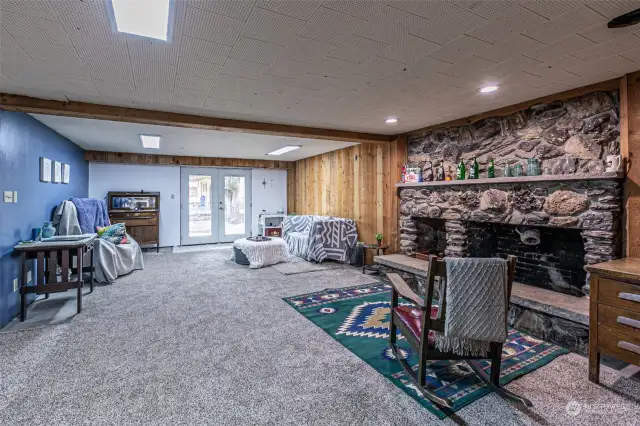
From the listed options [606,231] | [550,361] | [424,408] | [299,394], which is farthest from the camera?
[606,231]

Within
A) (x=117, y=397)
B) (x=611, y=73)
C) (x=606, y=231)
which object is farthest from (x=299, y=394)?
(x=611, y=73)

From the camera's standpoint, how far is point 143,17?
5.92ft

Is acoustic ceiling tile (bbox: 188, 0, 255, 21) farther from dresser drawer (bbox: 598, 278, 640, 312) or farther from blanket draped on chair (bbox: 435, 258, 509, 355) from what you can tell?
dresser drawer (bbox: 598, 278, 640, 312)

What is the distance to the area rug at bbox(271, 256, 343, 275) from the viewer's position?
5.37 m

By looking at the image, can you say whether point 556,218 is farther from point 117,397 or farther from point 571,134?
point 117,397

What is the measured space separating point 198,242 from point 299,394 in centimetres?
692

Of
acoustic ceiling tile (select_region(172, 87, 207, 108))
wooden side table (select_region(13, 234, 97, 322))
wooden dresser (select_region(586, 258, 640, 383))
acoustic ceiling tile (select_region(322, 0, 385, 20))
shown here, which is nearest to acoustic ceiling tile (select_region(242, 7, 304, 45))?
acoustic ceiling tile (select_region(322, 0, 385, 20))

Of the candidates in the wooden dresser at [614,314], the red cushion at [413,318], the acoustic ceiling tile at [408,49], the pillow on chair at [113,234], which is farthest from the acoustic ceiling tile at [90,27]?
the pillow on chair at [113,234]

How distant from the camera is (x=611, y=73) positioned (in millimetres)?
2600

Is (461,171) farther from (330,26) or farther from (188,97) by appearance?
(188,97)

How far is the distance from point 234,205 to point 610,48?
7789mm

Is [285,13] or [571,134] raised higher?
[285,13]

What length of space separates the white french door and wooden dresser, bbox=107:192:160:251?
0.70 m

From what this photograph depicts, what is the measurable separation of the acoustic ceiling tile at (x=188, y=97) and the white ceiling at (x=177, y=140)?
142 cm
